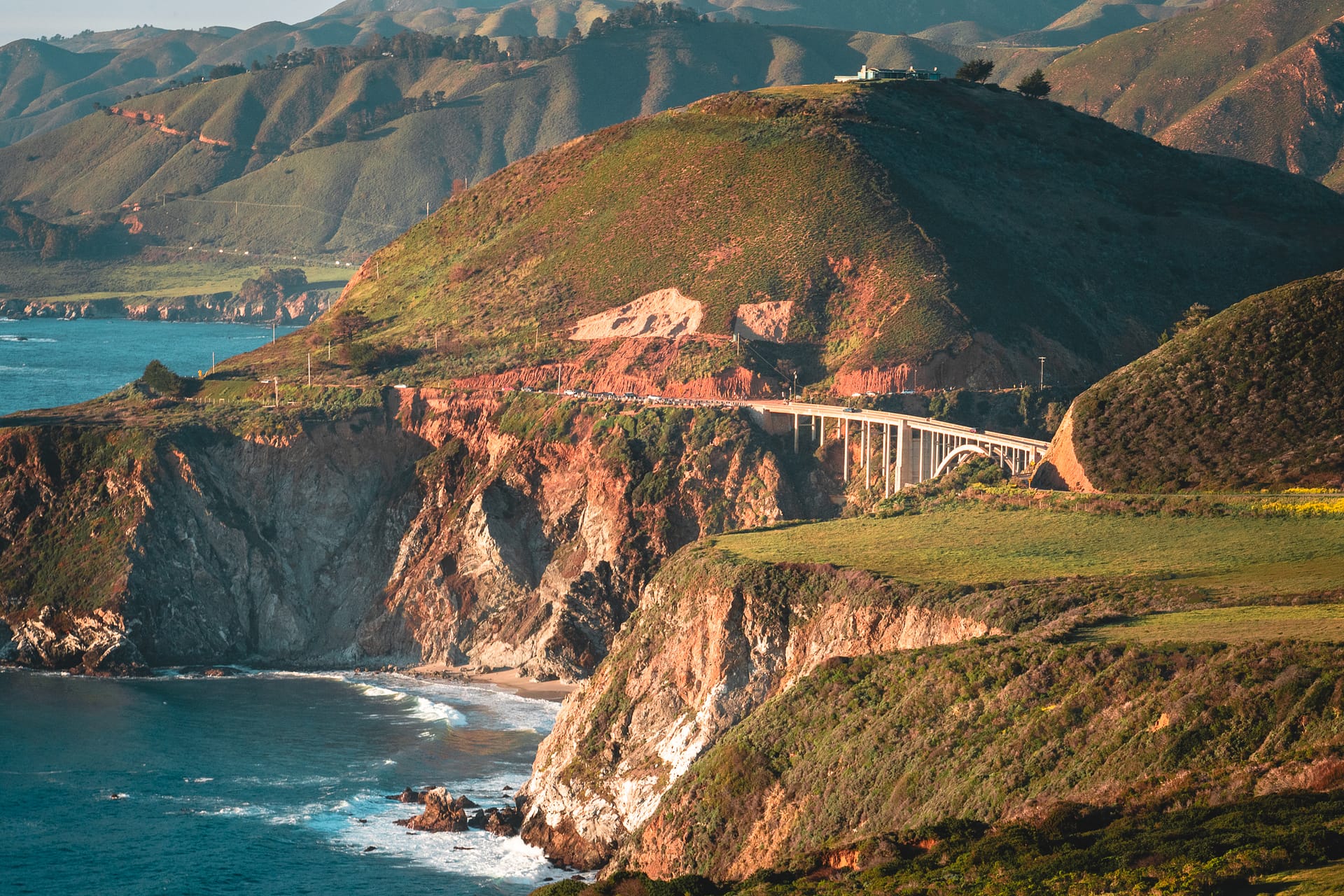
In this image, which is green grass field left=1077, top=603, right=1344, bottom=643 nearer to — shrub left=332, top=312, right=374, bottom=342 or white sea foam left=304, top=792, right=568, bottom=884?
white sea foam left=304, top=792, right=568, bottom=884

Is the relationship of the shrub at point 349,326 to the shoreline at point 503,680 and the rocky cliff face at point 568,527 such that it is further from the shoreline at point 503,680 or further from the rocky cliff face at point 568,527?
the shoreline at point 503,680

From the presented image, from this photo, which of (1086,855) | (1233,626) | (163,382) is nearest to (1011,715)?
(1233,626)

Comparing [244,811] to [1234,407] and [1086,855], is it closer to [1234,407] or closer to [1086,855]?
[1086,855]

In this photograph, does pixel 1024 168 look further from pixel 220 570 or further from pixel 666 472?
pixel 220 570

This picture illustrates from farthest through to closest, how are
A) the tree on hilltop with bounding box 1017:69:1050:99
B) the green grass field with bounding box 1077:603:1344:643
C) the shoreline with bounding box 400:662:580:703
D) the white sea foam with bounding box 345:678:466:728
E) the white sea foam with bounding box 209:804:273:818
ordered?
the tree on hilltop with bounding box 1017:69:1050:99
the shoreline with bounding box 400:662:580:703
the white sea foam with bounding box 345:678:466:728
the white sea foam with bounding box 209:804:273:818
the green grass field with bounding box 1077:603:1344:643

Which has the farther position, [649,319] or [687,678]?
[649,319]

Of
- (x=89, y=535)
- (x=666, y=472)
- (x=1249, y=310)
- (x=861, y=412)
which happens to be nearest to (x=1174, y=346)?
(x=1249, y=310)

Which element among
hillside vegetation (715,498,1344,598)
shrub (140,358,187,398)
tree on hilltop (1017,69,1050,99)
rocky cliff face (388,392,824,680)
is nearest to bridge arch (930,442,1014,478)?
rocky cliff face (388,392,824,680)
